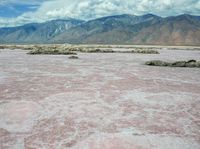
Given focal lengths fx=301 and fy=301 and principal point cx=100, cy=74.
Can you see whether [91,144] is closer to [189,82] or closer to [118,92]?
[118,92]

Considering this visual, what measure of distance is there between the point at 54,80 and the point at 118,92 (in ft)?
14.1

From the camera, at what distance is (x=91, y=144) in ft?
21.7

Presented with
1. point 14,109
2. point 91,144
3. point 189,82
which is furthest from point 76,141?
point 189,82

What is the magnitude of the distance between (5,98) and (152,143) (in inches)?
248

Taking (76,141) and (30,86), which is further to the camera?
(30,86)

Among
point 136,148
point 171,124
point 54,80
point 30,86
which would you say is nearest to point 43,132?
point 136,148

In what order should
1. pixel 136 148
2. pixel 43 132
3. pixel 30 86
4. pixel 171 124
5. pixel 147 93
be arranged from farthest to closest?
1. pixel 30 86
2. pixel 147 93
3. pixel 171 124
4. pixel 43 132
5. pixel 136 148

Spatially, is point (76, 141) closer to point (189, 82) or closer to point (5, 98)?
point (5, 98)

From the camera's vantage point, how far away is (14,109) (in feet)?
30.9

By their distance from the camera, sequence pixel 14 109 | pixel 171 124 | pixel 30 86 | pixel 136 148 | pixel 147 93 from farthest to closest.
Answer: pixel 30 86
pixel 147 93
pixel 14 109
pixel 171 124
pixel 136 148

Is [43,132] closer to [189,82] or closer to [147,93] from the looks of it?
[147,93]

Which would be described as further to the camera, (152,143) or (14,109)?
(14,109)

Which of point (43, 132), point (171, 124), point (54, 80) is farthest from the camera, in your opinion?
point (54, 80)

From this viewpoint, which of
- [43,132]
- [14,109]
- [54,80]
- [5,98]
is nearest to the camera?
[43,132]
